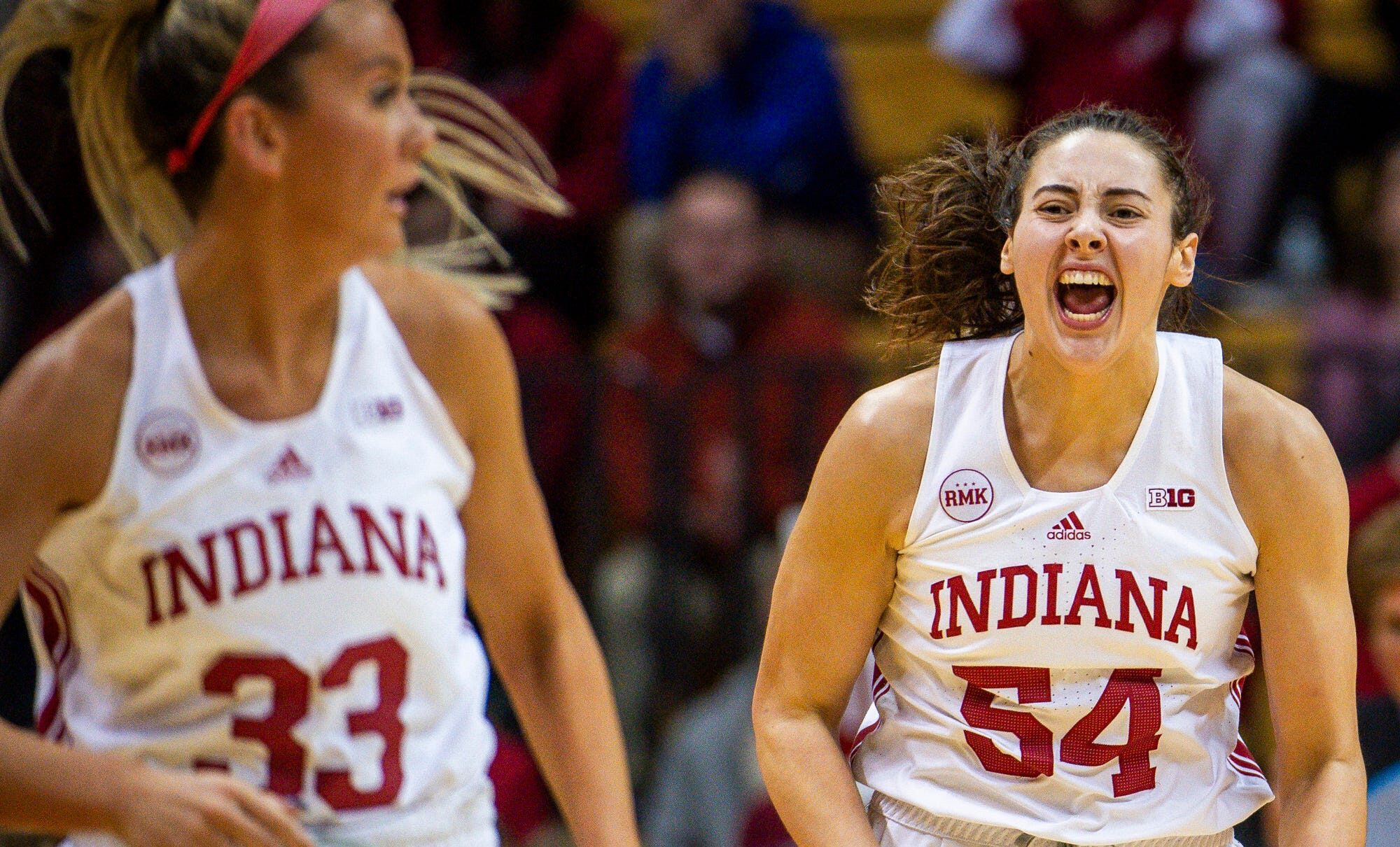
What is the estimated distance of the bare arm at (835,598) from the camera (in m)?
2.46

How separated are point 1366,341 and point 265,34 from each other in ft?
11.8

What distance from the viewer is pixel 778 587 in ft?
8.36

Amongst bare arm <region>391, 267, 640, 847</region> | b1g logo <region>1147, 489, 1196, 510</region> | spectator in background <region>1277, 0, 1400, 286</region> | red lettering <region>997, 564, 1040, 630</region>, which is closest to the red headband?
bare arm <region>391, 267, 640, 847</region>

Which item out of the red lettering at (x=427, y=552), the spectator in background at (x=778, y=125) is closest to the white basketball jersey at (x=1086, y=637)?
the red lettering at (x=427, y=552)

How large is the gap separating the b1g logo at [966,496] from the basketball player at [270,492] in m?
0.66

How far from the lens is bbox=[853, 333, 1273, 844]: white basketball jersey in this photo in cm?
238

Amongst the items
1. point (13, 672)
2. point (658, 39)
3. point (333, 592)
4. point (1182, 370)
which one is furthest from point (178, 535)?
point (658, 39)

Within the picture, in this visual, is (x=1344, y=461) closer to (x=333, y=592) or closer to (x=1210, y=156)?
(x=1210, y=156)

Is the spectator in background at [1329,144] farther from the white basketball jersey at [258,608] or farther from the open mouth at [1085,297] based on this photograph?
the white basketball jersey at [258,608]

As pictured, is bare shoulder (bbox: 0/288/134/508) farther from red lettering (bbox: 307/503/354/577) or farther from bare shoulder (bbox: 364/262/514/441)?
bare shoulder (bbox: 364/262/514/441)

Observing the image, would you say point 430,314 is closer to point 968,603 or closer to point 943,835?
point 968,603

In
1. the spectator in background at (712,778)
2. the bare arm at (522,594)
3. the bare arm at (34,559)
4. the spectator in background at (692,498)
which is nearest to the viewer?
the bare arm at (34,559)

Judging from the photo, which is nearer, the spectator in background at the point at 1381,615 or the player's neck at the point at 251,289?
the player's neck at the point at 251,289

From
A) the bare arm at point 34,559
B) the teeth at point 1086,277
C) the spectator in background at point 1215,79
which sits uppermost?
the teeth at point 1086,277
